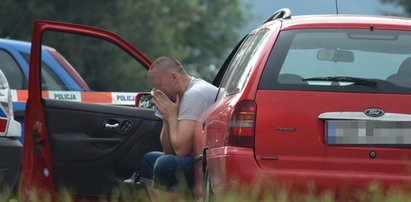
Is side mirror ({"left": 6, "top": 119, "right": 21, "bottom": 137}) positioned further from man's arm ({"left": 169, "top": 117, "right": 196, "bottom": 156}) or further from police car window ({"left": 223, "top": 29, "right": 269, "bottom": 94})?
police car window ({"left": 223, "top": 29, "right": 269, "bottom": 94})

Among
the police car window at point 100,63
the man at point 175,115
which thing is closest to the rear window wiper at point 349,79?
the man at point 175,115

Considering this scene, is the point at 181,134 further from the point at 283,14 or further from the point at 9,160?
the point at 9,160

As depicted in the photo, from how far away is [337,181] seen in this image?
8266mm

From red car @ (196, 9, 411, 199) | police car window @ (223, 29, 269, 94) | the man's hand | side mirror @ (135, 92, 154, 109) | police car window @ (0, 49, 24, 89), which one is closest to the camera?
red car @ (196, 9, 411, 199)

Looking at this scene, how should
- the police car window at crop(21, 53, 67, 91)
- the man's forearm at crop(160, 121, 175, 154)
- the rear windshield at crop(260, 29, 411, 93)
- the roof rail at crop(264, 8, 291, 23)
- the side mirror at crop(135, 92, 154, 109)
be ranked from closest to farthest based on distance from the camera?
1. the rear windshield at crop(260, 29, 411, 93)
2. the roof rail at crop(264, 8, 291, 23)
3. the man's forearm at crop(160, 121, 175, 154)
4. the side mirror at crop(135, 92, 154, 109)
5. the police car window at crop(21, 53, 67, 91)

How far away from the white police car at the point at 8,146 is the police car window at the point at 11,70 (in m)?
3.84

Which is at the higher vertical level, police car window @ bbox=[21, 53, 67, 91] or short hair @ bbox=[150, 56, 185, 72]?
police car window @ bbox=[21, 53, 67, 91]

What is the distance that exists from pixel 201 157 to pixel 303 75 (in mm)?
1330

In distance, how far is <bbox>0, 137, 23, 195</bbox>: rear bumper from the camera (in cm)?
1027

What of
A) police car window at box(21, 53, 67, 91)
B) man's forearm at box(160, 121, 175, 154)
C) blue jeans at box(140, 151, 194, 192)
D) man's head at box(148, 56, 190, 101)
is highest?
police car window at box(21, 53, 67, 91)

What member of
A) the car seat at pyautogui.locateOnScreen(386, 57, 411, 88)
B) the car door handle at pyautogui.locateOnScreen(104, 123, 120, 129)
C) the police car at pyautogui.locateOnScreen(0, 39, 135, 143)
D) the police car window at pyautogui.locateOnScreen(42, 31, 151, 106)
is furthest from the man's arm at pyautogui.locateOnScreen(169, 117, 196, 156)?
the police car window at pyautogui.locateOnScreen(42, 31, 151, 106)

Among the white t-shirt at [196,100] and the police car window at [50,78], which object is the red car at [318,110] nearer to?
the white t-shirt at [196,100]

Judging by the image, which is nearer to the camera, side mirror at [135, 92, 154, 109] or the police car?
side mirror at [135, 92, 154, 109]

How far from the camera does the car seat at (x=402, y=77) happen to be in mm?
8477
